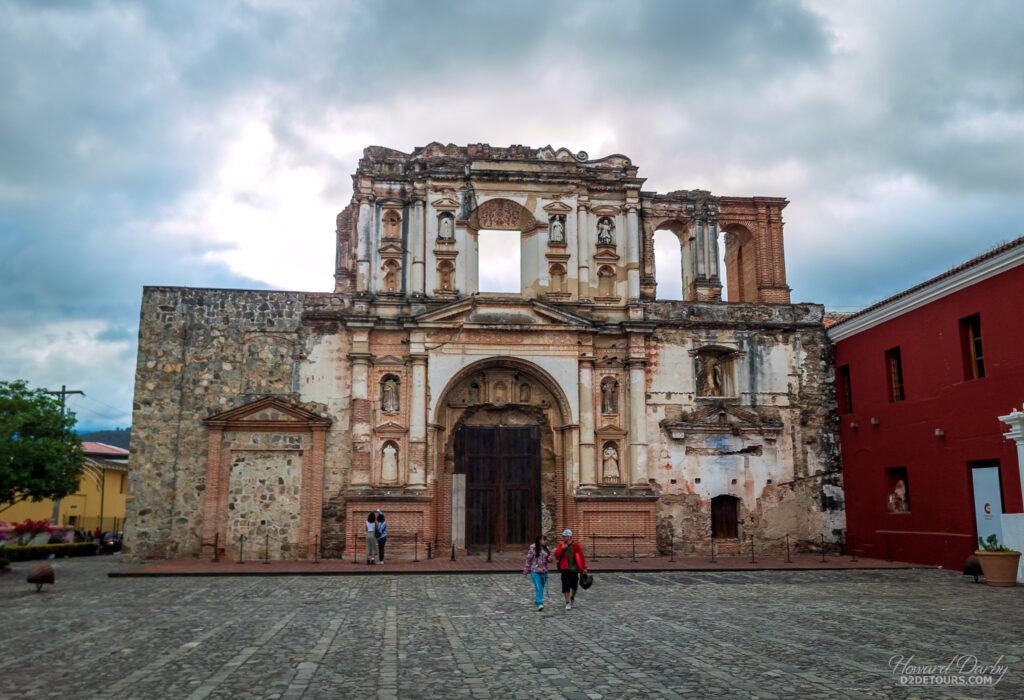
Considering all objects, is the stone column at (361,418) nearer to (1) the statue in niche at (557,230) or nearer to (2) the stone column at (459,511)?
(2) the stone column at (459,511)

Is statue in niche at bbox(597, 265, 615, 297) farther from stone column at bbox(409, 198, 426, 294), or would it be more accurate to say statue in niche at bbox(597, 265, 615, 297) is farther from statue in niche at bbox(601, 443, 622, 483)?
stone column at bbox(409, 198, 426, 294)

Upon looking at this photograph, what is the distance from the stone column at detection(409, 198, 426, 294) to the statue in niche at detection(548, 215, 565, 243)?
4206 mm

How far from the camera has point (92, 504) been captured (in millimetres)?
45188

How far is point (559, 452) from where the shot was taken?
2630 centimetres

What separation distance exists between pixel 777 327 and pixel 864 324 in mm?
2731

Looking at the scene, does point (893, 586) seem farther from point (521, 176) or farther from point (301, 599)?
point (521, 176)

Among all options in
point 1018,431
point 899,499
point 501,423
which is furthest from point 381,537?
point 1018,431

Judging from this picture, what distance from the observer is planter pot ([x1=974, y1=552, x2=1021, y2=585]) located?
17766 mm

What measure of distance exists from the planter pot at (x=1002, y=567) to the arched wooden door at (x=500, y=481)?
491 inches

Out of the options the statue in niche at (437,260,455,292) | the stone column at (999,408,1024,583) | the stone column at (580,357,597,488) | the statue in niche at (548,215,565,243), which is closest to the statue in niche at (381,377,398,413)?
the statue in niche at (437,260,455,292)

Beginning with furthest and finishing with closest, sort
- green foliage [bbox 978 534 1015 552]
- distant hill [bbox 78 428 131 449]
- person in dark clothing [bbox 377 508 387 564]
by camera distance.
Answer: distant hill [bbox 78 428 131 449], person in dark clothing [bbox 377 508 387 564], green foliage [bbox 978 534 1015 552]

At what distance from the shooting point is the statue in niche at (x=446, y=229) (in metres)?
26.6

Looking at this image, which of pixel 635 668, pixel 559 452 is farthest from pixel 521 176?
pixel 635 668

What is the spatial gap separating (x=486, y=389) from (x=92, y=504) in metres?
29.9
